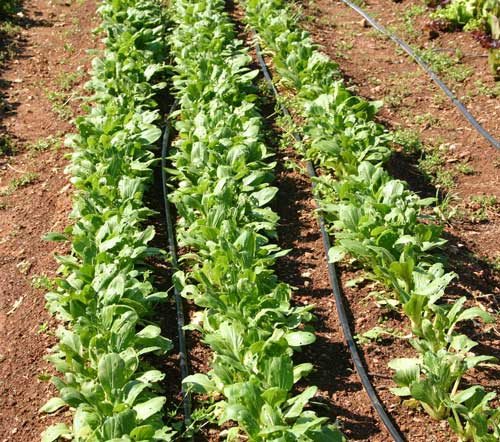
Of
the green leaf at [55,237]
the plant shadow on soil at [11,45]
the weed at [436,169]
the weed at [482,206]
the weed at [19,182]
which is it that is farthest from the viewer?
the plant shadow on soil at [11,45]

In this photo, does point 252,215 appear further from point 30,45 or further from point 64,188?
point 30,45

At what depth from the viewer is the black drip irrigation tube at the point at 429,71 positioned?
23.1 ft

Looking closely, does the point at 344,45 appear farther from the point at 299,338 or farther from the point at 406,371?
the point at 406,371

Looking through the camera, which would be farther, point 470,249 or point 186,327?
point 470,249

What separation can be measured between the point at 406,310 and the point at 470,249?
→ 128 centimetres

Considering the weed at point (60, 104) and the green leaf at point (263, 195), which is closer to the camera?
the green leaf at point (263, 195)

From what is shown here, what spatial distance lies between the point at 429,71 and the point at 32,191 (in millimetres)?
4440

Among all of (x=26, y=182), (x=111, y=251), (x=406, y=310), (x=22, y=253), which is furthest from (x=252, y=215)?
(x=26, y=182)

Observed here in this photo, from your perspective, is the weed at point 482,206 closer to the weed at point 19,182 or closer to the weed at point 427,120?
the weed at point 427,120

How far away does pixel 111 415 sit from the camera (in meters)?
3.92

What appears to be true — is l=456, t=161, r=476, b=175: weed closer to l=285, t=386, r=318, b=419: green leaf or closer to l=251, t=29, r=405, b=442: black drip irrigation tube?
l=251, t=29, r=405, b=442: black drip irrigation tube

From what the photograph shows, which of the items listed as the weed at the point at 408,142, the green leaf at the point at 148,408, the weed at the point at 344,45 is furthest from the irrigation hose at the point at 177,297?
the weed at the point at 344,45

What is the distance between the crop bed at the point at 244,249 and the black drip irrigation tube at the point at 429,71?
99 mm

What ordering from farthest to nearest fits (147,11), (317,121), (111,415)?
(147,11) < (317,121) < (111,415)
